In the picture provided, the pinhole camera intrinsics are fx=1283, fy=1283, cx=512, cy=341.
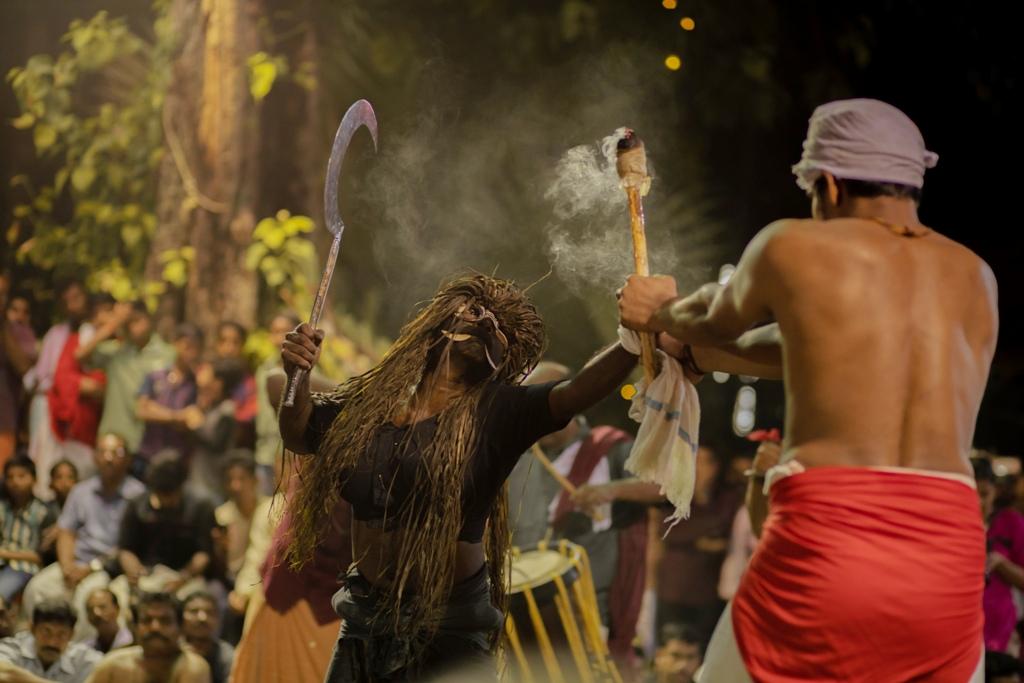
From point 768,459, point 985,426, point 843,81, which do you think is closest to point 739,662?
point 768,459

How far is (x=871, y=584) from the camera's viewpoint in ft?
7.64

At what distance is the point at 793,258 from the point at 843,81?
4565 mm

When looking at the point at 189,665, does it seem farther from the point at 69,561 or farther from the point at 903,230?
the point at 903,230

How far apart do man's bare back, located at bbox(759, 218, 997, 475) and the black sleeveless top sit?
2.98ft

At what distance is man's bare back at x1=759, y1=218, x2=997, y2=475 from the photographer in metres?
2.37

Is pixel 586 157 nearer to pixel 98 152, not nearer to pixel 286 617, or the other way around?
pixel 286 617

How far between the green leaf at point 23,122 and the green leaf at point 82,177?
1.19 ft

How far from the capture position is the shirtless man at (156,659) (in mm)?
5410

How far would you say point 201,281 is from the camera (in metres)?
6.98

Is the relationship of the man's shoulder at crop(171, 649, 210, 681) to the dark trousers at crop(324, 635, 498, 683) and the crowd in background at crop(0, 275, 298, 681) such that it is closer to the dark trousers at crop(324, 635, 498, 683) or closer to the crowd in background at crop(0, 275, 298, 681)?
the crowd in background at crop(0, 275, 298, 681)

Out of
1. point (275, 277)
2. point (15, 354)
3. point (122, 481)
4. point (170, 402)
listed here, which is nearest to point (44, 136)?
point (15, 354)

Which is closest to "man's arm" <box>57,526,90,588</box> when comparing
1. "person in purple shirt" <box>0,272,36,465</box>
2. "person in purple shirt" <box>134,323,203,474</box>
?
"person in purple shirt" <box>134,323,203,474</box>

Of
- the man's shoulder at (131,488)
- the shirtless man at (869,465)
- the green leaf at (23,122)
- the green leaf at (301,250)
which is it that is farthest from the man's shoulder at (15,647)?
the shirtless man at (869,465)

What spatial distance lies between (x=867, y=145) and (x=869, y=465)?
635 mm
